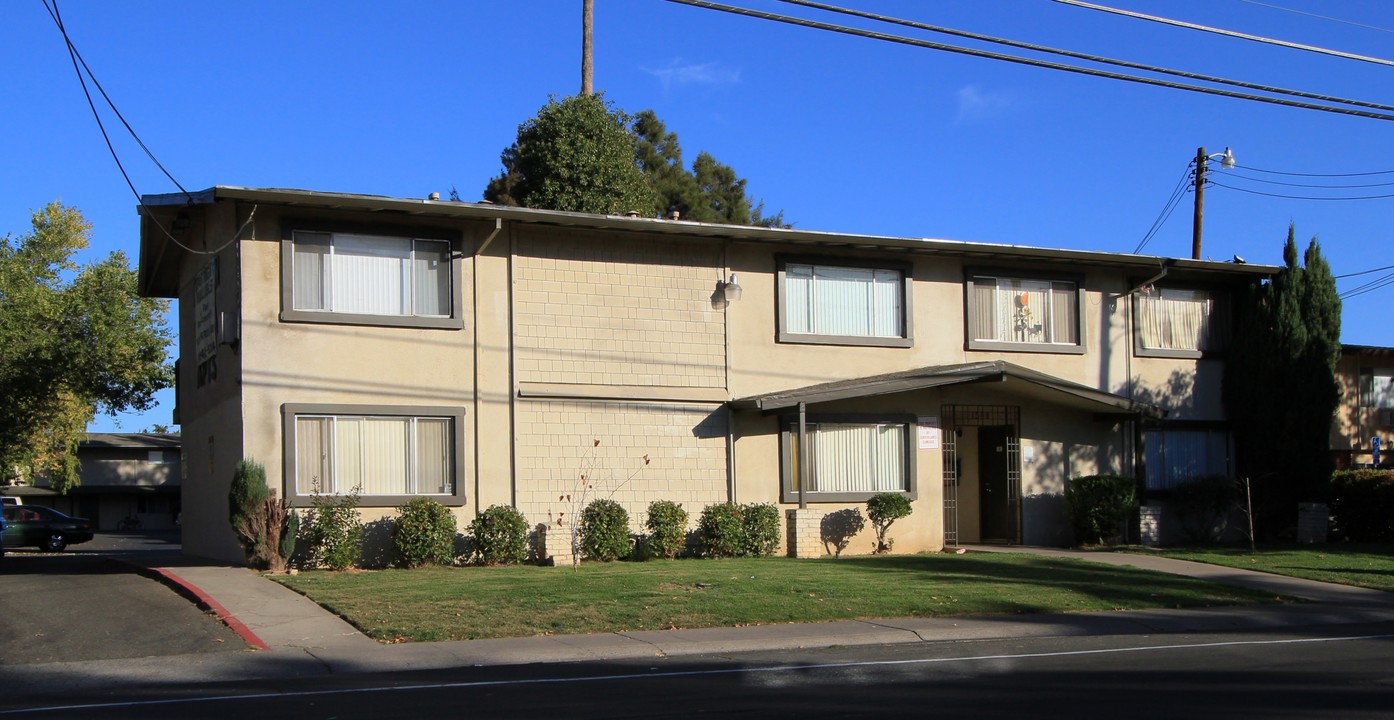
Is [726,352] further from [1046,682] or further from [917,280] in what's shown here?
[1046,682]

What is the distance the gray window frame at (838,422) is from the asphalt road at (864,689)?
29.8ft

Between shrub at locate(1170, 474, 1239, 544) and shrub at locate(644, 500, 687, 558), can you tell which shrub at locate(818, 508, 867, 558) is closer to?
shrub at locate(644, 500, 687, 558)

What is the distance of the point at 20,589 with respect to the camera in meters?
16.6

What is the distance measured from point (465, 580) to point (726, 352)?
21.8 feet

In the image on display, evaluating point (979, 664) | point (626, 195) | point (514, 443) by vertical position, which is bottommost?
point (979, 664)

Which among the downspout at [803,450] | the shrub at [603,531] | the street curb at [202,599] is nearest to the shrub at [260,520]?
the street curb at [202,599]

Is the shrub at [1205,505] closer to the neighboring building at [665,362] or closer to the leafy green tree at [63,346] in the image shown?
the neighboring building at [665,362]

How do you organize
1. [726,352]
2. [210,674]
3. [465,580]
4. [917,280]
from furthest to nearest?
[917,280] → [726,352] → [465,580] → [210,674]

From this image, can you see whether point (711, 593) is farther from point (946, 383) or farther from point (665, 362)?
point (946, 383)

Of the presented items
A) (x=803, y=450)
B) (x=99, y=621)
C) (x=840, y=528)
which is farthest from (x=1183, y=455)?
A: (x=99, y=621)

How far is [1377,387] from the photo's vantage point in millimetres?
31312

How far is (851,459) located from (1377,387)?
1701cm

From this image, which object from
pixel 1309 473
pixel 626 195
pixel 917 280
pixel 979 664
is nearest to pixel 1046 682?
pixel 979 664

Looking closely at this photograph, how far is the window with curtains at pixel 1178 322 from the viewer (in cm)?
2436
